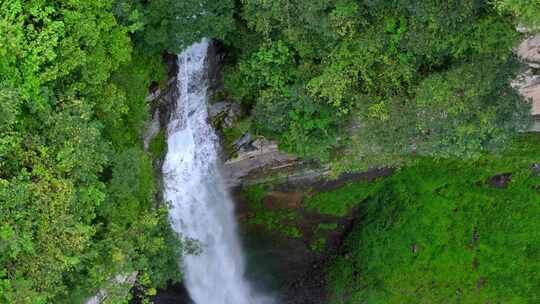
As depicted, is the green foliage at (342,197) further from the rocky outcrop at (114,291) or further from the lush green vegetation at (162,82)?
the rocky outcrop at (114,291)

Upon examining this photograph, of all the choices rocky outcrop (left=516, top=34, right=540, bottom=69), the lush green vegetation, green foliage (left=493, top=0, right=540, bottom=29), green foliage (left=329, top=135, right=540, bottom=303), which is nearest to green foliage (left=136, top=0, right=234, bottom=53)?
the lush green vegetation

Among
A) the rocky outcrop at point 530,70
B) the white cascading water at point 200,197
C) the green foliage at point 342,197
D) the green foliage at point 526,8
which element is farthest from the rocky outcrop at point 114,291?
the rocky outcrop at point 530,70

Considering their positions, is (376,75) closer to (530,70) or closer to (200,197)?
(530,70)

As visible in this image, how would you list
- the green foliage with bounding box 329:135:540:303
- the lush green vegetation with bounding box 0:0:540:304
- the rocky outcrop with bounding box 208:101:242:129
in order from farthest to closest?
1. the green foliage with bounding box 329:135:540:303
2. the rocky outcrop with bounding box 208:101:242:129
3. the lush green vegetation with bounding box 0:0:540:304

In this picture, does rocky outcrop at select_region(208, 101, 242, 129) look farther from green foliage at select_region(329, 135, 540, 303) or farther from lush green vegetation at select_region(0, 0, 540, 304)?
green foliage at select_region(329, 135, 540, 303)

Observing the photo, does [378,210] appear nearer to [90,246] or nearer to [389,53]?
[389,53]

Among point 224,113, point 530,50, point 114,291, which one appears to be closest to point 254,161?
point 224,113
